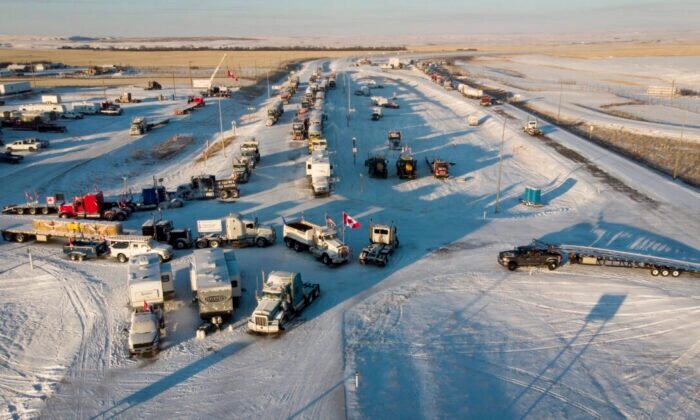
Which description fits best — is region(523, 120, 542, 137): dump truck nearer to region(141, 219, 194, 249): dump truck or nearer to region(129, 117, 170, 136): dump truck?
region(141, 219, 194, 249): dump truck

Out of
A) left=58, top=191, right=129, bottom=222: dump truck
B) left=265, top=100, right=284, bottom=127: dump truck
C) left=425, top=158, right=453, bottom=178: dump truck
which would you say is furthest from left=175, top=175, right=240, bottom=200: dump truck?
left=265, top=100, right=284, bottom=127: dump truck

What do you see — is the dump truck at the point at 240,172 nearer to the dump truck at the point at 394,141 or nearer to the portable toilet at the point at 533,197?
the dump truck at the point at 394,141

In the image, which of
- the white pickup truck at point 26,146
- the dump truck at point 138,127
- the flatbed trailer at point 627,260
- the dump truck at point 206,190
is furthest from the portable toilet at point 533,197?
the white pickup truck at point 26,146

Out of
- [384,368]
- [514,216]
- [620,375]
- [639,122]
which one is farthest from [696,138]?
[384,368]

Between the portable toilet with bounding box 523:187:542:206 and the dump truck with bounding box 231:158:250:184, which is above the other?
the dump truck with bounding box 231:158:250:184

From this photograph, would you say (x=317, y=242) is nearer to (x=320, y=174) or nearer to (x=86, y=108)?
(x=320, y=174)

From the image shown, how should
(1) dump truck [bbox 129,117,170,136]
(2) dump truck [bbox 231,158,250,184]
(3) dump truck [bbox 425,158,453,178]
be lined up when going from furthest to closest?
(1) dump truck [bbox 129,117,170,136], (3) dump truck [bbox 425,158,453,178], (2) dump truck [bbox 231,158,250,184]

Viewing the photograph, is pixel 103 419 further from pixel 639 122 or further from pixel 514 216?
pixel 639 122

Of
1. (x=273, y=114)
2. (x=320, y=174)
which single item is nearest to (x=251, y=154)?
(x=320, y=174)
